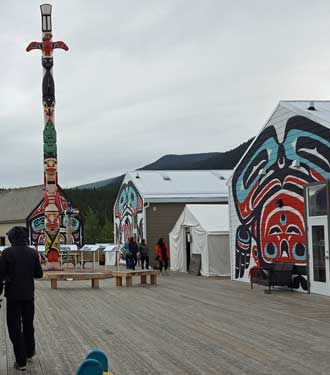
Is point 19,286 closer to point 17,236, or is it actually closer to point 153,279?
point 17,236

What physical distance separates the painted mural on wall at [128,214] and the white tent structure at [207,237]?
6958 mm

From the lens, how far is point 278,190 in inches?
767

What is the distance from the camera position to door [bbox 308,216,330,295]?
54.3ft

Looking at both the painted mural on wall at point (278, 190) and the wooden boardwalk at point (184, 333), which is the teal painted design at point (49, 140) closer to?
the painted mural on wall at point (278, 190)

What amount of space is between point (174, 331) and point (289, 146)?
28.2 ft

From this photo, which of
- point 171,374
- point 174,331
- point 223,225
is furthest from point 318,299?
point 223,225

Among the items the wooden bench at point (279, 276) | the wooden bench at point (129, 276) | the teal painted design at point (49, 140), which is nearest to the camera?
the wooden bench at point (279, 276)

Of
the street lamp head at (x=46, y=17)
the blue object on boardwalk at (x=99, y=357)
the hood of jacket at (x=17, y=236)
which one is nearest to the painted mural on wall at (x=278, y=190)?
the hood of jacket at (x=17, y=236)

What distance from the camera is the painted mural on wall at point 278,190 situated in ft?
57.2

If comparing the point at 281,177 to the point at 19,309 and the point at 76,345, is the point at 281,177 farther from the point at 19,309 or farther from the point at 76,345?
the point at 19,309

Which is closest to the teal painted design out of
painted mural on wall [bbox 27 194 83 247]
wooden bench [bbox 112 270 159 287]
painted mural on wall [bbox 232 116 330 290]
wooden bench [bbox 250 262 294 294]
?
wooden bench [bbox 112 270 159 287]

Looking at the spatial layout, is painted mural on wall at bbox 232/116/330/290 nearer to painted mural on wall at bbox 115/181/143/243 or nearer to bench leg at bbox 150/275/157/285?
bench leg at bbox 150/275/157/285

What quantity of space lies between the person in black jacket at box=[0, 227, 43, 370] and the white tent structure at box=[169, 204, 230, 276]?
17742 mm

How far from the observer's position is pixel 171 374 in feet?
26.3
